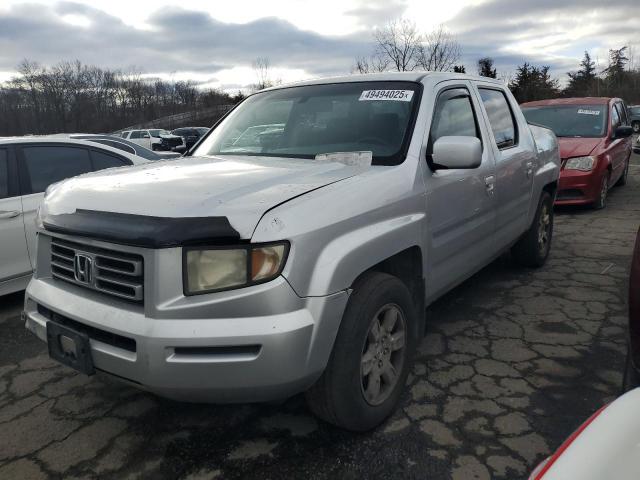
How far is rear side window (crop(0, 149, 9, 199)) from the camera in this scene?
4.19m

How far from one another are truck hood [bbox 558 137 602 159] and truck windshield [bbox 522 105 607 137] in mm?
319

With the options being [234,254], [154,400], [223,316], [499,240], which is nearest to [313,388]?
[223,316]

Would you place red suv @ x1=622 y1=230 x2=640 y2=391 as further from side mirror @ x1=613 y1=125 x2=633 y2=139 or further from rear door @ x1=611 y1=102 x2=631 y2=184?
rear door @ x1=611 y1=102 x2=631 y2=184

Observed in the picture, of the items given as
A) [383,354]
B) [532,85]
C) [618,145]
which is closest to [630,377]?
[383,354]

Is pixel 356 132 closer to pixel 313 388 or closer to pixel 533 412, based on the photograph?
pixel 313 388

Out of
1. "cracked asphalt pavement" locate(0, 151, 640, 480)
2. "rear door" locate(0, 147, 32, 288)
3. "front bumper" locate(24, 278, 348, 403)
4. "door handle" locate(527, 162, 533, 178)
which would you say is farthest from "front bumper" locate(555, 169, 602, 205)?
"rear door" locate(0, 147, 32, 288)

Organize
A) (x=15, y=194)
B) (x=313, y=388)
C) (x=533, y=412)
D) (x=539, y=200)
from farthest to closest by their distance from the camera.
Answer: (x=539, y=200) < (x=15, y=194) < (x=533, y=412) < (x=313, y=388)

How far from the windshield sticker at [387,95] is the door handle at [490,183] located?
0.85 m

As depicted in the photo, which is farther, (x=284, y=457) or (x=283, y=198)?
(x=284, y=457)

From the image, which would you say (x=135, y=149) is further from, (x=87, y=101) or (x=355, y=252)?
(x=87, y=101)

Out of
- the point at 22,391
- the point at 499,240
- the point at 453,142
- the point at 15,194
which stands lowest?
the point at 22,391

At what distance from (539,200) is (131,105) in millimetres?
73023

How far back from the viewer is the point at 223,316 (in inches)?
74.5

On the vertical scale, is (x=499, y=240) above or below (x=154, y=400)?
above
